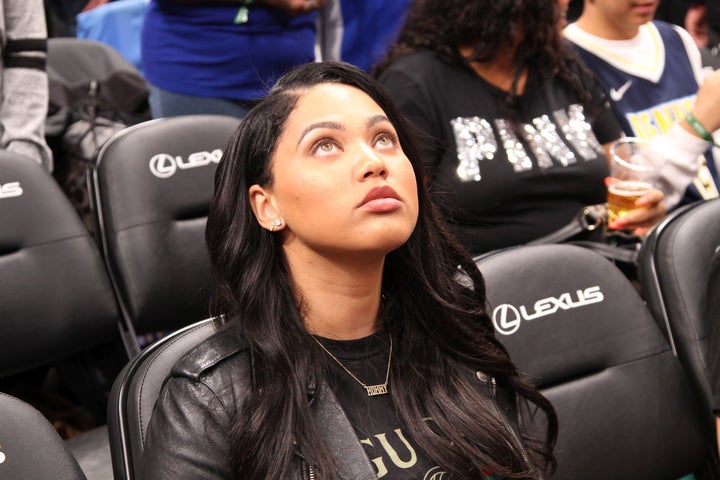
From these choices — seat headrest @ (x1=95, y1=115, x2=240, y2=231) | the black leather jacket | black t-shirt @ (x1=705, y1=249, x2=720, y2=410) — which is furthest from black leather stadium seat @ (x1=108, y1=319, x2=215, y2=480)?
black t-shirt @ (x1=705, y1=249, x2=720, y2=410)

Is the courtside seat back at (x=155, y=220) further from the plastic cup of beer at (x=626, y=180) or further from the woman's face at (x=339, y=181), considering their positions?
the plastic cup of beer at (x=626, y=180)

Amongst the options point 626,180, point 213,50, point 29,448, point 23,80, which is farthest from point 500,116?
point 29,448

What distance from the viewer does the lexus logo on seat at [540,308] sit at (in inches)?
64.9

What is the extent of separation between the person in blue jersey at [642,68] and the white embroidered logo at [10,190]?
1.55 m

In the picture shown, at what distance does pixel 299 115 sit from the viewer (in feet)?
4.55

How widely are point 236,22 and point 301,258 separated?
1.18 metres

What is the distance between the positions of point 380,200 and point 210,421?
1.19 feet

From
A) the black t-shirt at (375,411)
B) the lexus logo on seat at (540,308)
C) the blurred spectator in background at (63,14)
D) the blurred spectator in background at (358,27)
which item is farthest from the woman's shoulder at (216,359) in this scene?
the blurred spectator in background at (63,14)

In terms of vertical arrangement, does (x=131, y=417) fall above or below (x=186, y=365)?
below

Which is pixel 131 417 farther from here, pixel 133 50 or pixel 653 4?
pixel 133 50

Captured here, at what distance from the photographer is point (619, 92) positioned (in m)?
2.64

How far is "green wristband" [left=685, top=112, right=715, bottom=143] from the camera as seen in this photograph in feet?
7.74

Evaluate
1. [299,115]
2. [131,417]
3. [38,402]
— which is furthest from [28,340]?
[299,115]

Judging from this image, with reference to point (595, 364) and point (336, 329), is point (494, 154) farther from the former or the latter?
point (336, 329)
